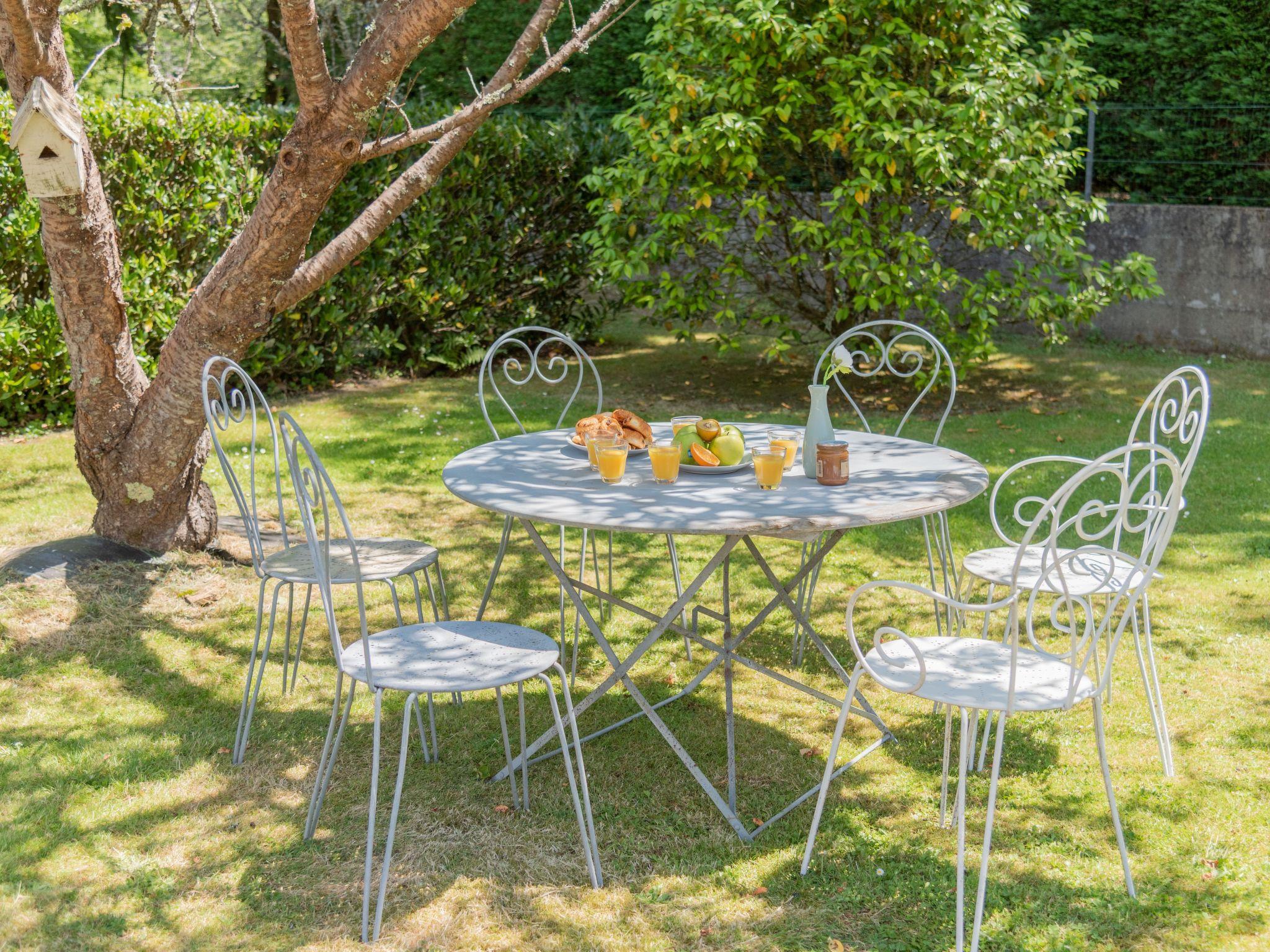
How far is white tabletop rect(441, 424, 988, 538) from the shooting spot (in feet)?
9.55

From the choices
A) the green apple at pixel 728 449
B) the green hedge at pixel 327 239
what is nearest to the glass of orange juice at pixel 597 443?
the green apple at pixel 728 449

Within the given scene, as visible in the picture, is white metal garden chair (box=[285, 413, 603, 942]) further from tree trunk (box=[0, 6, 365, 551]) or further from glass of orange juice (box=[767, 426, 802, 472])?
tree trunk (box=[0, 6, 365, 551])

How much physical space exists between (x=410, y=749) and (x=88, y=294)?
219 centimetres

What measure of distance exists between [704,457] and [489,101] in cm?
148

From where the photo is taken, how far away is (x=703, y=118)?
290 inches

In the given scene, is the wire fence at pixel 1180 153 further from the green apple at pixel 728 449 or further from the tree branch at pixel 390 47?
the green apple at pixel 728 449

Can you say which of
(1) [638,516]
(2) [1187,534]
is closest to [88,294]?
(1) [638,516]

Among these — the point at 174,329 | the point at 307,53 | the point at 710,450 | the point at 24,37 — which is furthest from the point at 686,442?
the point at 24,37

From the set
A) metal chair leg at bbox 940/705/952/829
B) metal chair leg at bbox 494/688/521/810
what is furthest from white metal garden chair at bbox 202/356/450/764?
metal chair leg at bbox 940/705/952/829

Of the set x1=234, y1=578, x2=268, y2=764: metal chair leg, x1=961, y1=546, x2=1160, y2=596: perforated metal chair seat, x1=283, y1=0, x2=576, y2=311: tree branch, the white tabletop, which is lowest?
x1=234, y1=578, x2=268, y2=764: metal chair leg

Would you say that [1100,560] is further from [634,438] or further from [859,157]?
[859,157]

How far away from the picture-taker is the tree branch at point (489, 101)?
4012 millimetres

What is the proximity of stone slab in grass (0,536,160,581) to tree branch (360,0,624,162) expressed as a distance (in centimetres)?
186

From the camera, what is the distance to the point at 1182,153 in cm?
941
